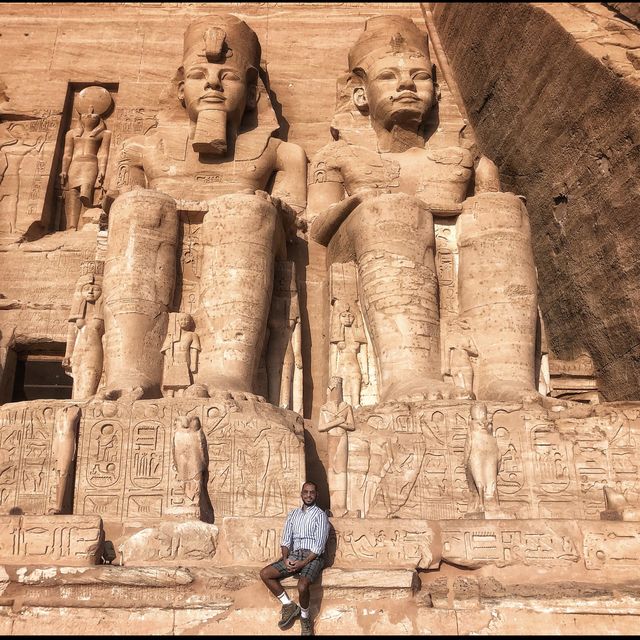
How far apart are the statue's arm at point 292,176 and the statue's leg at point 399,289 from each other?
0.86m

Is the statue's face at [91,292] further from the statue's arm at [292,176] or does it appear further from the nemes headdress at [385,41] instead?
the nemes headdress at [385,41]

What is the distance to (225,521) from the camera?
15.0 feet

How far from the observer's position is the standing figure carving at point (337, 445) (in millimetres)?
5066

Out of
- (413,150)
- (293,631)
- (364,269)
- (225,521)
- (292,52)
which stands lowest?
(293,631)

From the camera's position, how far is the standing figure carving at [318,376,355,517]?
507cm

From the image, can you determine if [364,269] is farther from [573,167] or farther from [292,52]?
[292,52]

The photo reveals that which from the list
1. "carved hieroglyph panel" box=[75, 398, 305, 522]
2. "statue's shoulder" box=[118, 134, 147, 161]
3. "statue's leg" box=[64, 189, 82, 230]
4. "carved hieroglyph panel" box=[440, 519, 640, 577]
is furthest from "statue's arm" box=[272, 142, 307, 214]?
"carved hieroglyph panel" box=[440, 519, 640, 577]

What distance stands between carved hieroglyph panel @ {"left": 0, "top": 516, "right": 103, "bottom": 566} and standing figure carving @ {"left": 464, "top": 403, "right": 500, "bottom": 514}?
2.00 metres

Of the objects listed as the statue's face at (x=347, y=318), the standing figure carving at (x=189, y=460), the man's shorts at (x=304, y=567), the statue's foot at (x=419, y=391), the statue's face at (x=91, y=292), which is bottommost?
the man's shorts at (x=304, y=567)

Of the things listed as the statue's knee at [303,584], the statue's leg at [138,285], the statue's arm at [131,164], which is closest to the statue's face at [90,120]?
the statue's arm at [131,164]

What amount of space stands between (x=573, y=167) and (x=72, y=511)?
4.96 meters

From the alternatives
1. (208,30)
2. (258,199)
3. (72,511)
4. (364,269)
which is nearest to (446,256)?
(364,269)

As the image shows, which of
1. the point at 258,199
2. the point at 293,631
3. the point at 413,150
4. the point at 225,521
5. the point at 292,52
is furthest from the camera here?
the point at 292,52

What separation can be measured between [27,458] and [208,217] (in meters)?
2.07
